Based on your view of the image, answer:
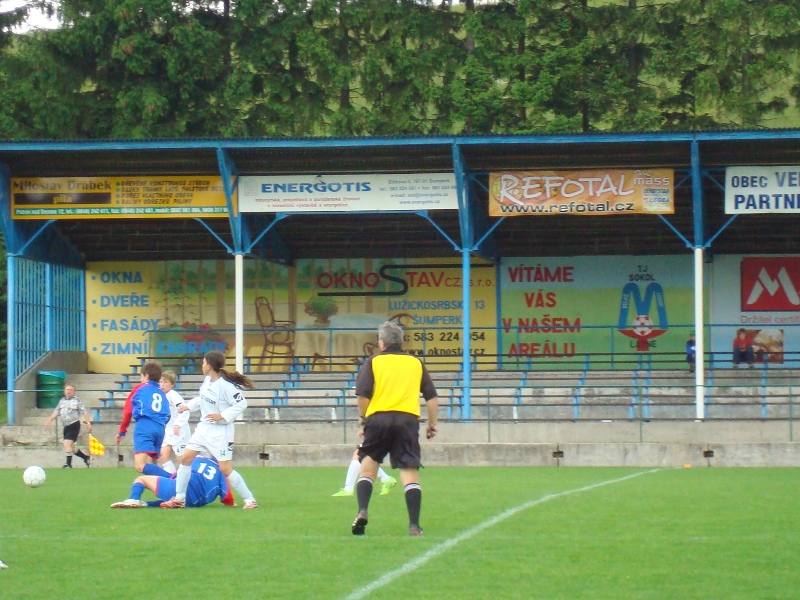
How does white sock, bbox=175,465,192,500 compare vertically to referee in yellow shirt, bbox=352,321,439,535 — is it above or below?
below

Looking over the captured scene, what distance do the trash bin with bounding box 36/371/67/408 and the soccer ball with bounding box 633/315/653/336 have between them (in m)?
14.5

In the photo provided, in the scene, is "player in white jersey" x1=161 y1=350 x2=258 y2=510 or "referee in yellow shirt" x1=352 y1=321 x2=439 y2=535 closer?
"referee in yellow shirt" x1=352 y1=321 x2=439 y2=535

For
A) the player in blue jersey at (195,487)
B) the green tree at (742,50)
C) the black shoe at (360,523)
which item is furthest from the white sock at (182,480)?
the green tree at (742,50)

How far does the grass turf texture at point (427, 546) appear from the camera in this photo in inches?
301

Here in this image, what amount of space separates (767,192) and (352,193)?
8.62m

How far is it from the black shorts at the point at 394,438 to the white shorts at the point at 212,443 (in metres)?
3.01

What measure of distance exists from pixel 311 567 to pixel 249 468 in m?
14.5

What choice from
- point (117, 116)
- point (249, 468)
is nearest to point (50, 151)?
point (249, 468)

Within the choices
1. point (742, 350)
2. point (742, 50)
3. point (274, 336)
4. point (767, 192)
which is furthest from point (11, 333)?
point (742, 50)

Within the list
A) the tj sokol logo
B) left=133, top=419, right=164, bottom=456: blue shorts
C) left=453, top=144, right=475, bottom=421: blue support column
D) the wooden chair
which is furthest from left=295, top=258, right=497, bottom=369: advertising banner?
left=133, top=419, right=164, bottom=456: blue shorts

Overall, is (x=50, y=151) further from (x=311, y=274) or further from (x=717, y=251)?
(x=717, y=251)

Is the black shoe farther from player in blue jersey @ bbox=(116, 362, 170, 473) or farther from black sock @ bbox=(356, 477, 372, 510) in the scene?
player in blue jersey @ bbox=(116, 362, 170, 473)

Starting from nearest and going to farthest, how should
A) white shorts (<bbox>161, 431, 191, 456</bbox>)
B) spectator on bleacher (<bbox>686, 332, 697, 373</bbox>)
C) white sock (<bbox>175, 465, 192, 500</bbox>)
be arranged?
white sock (<bbox>175, 465, 192, 500</bbox>) < white shorts (<bbox>161, 431, 191, 456</bbox>) < spectator on bleacher (<bbox>686, 332, 697, 373</bbox>)

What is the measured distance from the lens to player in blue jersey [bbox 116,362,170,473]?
14.3m
